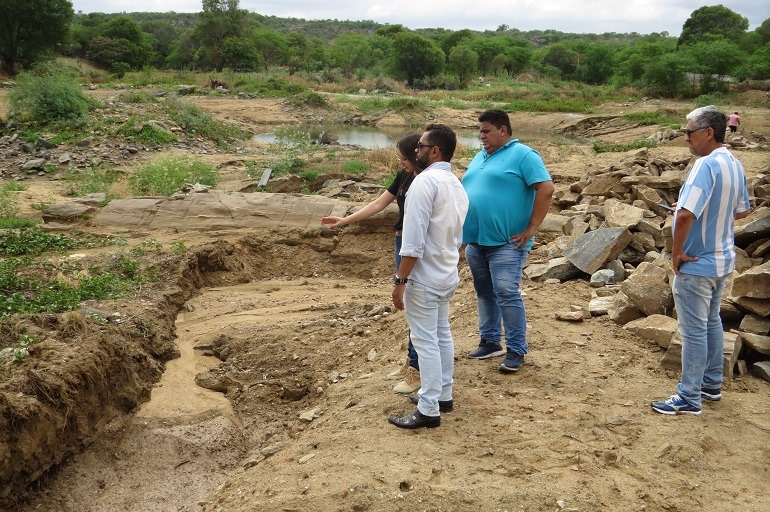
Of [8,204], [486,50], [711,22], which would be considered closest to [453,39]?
[486,50]

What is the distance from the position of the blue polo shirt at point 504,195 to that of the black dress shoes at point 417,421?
3.92 feet

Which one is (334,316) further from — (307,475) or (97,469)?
(307,475)

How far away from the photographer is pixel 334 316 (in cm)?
690

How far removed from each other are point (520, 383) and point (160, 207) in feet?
21.3

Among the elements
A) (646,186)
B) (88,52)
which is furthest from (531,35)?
(646,186)

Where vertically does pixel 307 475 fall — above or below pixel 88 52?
below

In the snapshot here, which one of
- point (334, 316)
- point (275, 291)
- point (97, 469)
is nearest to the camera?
point (97, 469)

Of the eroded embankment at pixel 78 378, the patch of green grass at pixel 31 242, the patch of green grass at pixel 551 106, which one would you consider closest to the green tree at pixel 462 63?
the patch of green grass at pixel 551 106

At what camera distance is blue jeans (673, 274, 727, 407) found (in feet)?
12.6

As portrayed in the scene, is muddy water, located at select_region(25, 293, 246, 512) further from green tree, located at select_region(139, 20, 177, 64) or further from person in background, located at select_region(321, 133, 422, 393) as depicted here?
green tree, located at select_region(139, 20, 177, 64)

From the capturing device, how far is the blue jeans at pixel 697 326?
12.6 ft

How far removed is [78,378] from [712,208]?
4.24 m

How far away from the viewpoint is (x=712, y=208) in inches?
151

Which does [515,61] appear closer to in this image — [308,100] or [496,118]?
[308,100]
